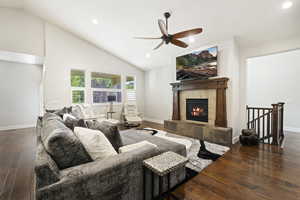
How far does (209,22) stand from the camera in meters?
3.13

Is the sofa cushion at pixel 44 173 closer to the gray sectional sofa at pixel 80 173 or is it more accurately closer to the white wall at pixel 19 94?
the gray sectional sofa at pixel 80 173

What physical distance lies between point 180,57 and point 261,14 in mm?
2132

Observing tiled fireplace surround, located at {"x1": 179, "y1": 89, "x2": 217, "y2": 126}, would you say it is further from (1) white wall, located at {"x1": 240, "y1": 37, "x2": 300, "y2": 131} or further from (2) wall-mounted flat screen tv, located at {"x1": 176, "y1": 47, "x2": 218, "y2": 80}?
(1) white wall, located at {"x1": 240, "y1": 37, "x2": 300, "y2": 131}

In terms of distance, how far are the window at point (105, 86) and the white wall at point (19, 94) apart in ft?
7.96

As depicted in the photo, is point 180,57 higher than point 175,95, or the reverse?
point 180,57

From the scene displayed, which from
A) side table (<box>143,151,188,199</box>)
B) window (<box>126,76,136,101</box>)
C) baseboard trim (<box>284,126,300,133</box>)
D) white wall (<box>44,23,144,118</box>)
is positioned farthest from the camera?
window (<box>126,76,136,101</box>)

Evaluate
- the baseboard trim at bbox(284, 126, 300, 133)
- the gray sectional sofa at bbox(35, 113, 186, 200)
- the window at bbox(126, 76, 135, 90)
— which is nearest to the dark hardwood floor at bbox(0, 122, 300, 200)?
the gray sectional sofa at bbox(35, 113, 186, 200)

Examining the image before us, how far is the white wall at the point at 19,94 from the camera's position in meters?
5.02

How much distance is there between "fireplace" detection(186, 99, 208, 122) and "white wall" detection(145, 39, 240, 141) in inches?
25.8

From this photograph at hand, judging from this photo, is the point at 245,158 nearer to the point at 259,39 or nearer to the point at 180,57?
the point at 259,39

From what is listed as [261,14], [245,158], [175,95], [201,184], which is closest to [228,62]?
[261,14]

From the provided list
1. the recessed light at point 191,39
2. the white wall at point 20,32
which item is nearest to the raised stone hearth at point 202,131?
the recessed light at point 191,39

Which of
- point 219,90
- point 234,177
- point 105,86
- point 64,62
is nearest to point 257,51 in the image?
point 219,90

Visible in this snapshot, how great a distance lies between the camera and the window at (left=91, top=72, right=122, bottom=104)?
5.62m
